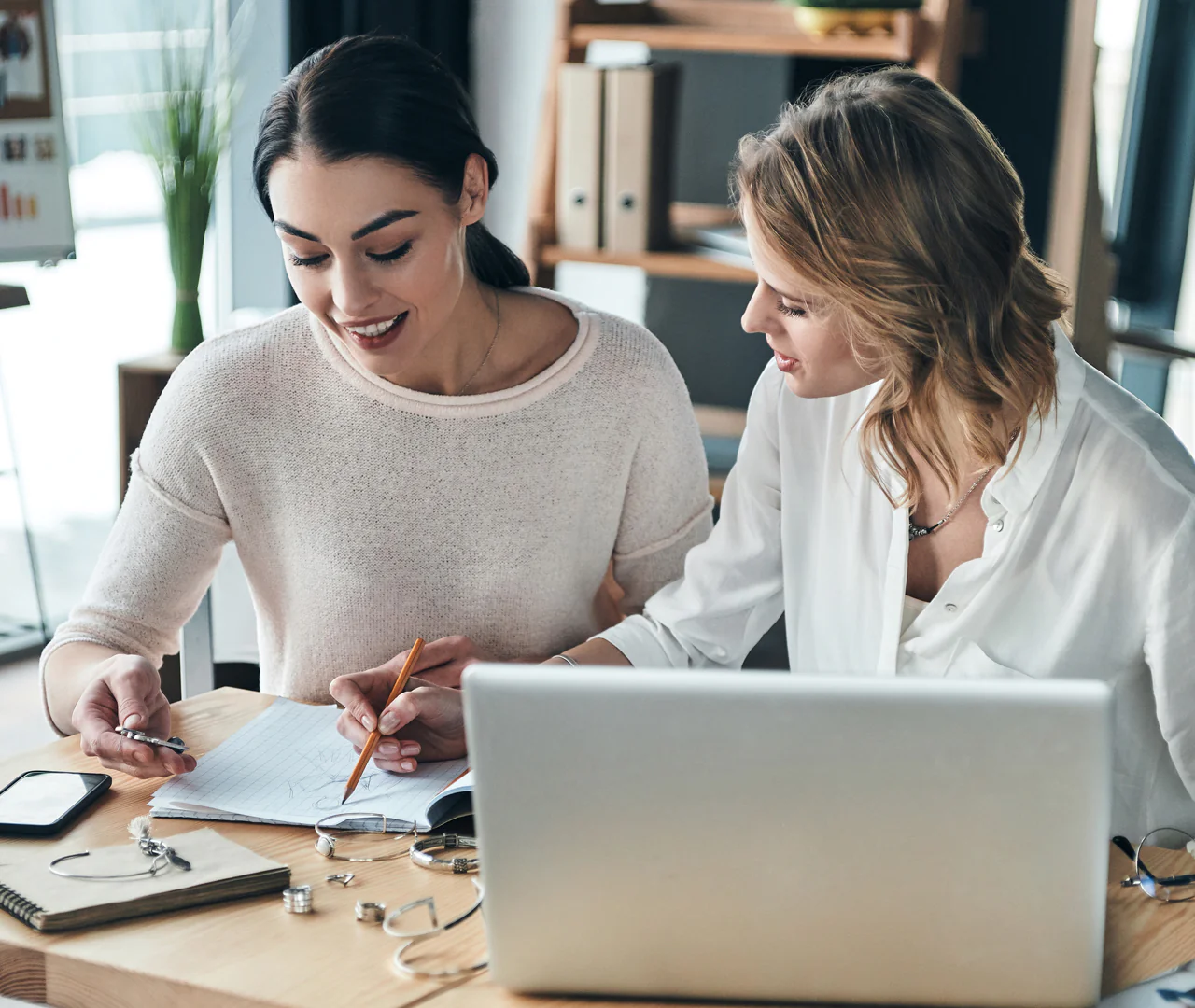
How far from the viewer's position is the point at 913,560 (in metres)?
1.46

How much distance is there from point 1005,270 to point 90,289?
9.23ft

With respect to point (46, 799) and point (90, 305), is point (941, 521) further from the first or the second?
point (90, 305)

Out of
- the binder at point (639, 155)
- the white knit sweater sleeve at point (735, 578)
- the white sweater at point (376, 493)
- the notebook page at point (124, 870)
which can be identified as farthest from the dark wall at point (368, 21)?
the notebook page at point (124, 870)

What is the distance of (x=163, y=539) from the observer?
4.93ft

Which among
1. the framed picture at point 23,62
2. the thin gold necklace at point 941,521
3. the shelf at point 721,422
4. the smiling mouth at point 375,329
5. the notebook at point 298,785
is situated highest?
the framed picture at point 23,62

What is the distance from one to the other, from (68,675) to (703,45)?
1714mm

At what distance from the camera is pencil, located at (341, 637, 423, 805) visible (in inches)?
46.1

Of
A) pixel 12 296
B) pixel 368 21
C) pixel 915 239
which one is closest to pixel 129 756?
pixel 915 239

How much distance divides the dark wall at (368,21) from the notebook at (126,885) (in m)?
2.21

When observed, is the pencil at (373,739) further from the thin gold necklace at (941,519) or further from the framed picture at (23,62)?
the framed picture at (23,62)

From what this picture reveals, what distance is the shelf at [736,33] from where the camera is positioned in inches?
96.0

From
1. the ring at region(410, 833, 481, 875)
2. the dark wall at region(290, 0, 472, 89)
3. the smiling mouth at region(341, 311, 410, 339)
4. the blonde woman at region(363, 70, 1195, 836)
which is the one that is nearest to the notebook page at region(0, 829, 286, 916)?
the ring at region(410, 833, 481, 875)

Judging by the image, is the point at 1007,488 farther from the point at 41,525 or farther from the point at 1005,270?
the point at 41,525

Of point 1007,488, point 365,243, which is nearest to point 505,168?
point 365,243
